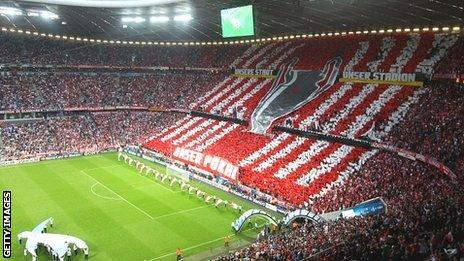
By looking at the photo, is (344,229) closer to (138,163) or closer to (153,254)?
(153,254)

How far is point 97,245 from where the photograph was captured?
974 inches

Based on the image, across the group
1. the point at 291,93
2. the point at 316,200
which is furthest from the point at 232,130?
the point at 316,200

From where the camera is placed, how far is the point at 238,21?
3603cm

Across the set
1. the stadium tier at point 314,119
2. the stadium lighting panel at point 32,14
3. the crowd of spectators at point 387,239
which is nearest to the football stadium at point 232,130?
the crowd of spectators at point 387,239

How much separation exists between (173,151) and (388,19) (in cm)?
2459

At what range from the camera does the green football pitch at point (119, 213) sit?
2481 cm

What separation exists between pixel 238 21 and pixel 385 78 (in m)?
15.0

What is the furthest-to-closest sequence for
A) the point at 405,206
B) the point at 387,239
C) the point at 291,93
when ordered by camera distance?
the point at 291,93
the point at 405,206
the point at 387,239

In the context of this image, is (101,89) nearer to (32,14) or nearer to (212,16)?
(32,14)

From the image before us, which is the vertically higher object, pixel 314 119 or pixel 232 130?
pixel 314 119

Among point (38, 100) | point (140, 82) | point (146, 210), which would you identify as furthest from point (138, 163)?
point (140, 82)

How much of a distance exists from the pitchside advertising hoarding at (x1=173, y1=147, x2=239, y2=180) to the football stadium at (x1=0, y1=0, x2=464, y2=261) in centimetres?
20

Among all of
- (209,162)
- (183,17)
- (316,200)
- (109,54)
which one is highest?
(183,17)

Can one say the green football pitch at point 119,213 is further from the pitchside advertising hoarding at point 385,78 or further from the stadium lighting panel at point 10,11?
the pitchside advertising hoarding at point 385,78
